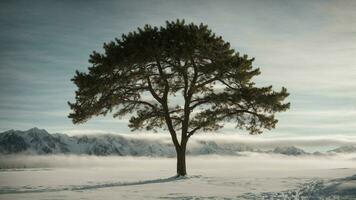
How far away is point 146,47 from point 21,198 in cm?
1656

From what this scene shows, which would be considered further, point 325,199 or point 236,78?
point 236,78

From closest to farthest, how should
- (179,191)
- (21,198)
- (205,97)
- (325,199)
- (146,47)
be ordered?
(325,199)
(21,198)
(179,191)
(146,47)
(205,97)

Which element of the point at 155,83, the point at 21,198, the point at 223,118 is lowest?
the point at 21,198

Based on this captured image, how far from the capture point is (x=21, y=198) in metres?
21.8

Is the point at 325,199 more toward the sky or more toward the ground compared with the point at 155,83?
more toward the ground

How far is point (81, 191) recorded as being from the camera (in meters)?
25.1

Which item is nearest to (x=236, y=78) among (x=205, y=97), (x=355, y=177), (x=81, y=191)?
(x=205, y=97)

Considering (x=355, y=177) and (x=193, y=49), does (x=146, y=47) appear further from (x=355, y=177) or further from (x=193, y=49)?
(x=355, y=177)

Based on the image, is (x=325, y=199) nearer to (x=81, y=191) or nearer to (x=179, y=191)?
(x=179, y=191)

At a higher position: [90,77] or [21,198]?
[90,77]

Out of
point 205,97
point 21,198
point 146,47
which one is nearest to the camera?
point 21,198

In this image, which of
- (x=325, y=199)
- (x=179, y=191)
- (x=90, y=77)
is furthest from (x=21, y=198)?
(x=90, y=77)

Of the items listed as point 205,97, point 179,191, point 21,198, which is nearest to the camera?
point 21,198

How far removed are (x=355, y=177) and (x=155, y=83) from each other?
1774cm
